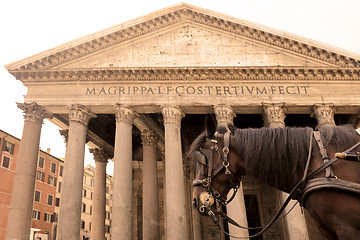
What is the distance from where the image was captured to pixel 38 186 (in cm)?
3628

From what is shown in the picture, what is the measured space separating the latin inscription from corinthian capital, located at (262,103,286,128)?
2.37 feet

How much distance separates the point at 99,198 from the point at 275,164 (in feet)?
57.6

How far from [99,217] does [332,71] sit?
1519 cm

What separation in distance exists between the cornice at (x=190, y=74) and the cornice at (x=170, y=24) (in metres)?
0.51

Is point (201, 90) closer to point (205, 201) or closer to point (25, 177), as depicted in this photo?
point (25, 177)

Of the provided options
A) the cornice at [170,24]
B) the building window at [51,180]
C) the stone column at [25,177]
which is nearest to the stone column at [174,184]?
the cornice at [170,24]

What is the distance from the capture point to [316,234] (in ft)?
59.1

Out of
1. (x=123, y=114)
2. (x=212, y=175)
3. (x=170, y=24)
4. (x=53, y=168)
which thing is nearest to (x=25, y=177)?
(x=123, y=114)

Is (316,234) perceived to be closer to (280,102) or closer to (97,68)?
(280,102)

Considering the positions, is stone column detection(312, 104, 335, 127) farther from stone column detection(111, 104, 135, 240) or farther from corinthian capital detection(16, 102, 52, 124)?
corinthian capital detection(16, 102, 52, 124)

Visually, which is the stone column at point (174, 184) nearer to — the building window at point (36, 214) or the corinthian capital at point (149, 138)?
the corinthian capital at point (149, 138)

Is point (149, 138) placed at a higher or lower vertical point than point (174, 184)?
higher

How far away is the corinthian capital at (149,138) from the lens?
17969 millimetres

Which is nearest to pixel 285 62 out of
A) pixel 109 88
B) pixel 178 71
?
pixel 178 71
